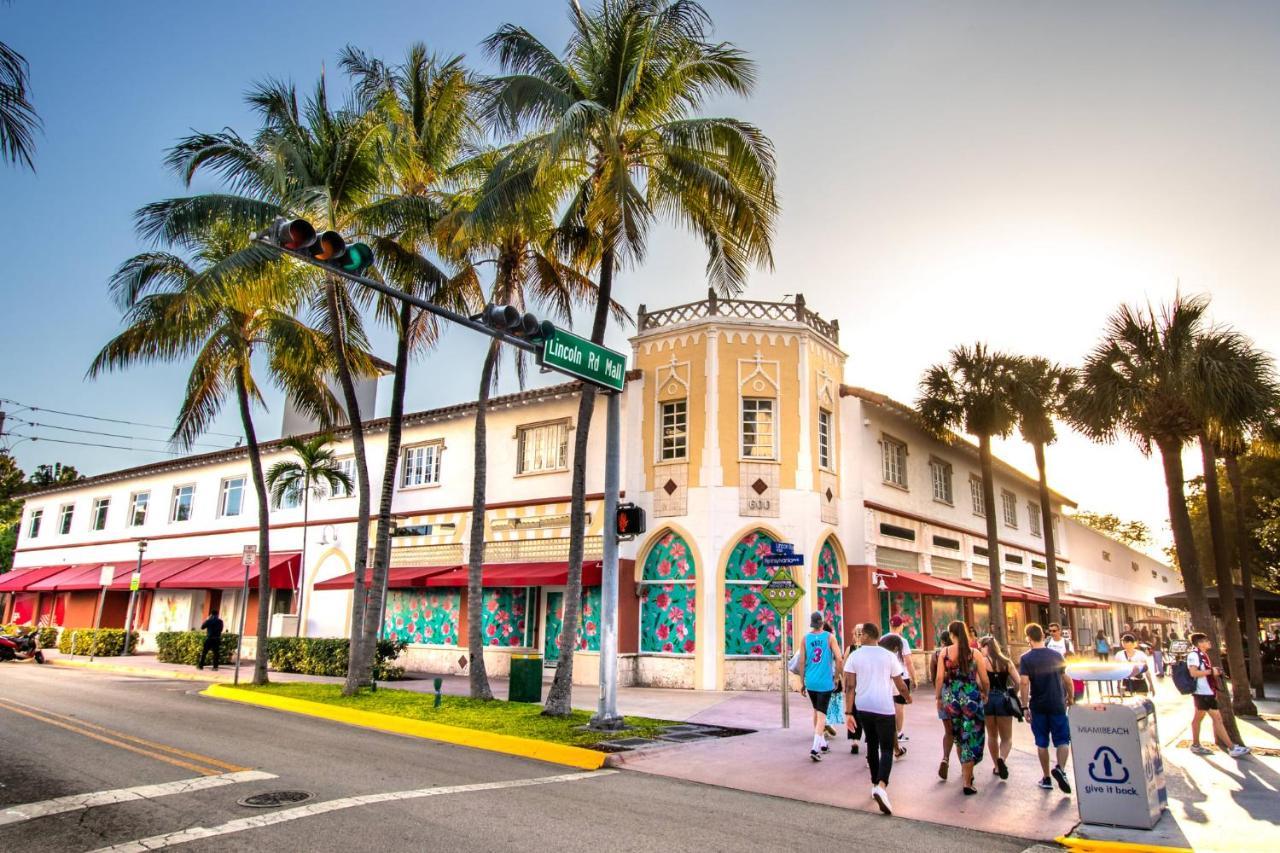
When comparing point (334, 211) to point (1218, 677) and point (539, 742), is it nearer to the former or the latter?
point (539, 742)

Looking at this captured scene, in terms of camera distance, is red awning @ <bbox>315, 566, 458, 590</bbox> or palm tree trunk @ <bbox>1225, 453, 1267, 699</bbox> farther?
red awning @ <bbox>315, 566, 458, 590</bbox>

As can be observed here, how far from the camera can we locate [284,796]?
741cm

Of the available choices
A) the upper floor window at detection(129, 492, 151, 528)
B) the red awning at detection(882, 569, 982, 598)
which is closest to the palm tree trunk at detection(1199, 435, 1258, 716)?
the red awning at detection(882, 569, 982, 598)

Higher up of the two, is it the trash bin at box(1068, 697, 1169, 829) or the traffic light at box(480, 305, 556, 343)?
the traffic light at box(480, 305, 556, 343)

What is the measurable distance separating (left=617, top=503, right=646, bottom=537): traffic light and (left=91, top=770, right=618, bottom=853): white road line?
359 cm

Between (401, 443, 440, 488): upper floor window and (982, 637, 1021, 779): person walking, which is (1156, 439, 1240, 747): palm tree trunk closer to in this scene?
(982, 637, 1021, 779): person walking

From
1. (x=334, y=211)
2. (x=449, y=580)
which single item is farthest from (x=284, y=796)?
(x=449, y=580)

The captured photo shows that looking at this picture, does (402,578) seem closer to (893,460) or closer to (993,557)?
(893,460)

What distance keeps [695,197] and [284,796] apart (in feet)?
35.8

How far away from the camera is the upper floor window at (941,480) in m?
27.1

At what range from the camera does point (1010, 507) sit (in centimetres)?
3419

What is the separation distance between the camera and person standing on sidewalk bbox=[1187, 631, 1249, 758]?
11000 millimetres

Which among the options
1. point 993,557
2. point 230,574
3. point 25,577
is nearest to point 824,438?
point 993,557

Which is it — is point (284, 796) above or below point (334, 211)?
below
